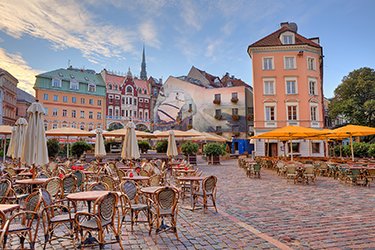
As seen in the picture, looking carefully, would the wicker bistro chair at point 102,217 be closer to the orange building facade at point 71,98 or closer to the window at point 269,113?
the window at point 269,113

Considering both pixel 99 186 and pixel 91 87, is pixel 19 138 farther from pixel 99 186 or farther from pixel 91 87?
pixel 91 87

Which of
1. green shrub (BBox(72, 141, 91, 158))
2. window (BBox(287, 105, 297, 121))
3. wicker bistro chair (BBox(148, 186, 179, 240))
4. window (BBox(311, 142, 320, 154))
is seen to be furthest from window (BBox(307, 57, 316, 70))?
wicker bistro chair (BBox(148, 186, 179, 240))

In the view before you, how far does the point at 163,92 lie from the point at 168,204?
50660 millimetres

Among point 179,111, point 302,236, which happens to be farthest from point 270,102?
point 302,236

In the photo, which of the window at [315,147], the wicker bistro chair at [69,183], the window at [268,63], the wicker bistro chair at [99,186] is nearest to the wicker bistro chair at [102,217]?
the wicker bistro chair at [99,186]

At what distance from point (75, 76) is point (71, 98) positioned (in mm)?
4646

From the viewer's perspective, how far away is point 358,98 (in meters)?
39.0

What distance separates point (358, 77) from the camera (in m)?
38.9

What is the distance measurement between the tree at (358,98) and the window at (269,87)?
1292cm

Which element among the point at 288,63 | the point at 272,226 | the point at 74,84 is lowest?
the point at 272,226

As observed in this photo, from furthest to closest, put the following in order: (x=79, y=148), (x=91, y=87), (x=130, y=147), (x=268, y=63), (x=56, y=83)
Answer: (x=91, y=87)
(x=56, y=83)
(x=268, y=63)
(x=79, y=148)
(x=130, y=147)

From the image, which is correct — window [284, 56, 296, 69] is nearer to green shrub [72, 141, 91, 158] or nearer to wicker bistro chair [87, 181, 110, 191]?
green shrub [72, 141, 91, 158]

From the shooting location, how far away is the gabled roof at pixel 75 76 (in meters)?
51.6

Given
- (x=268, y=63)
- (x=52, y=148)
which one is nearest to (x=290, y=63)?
(x=268, y=63)
